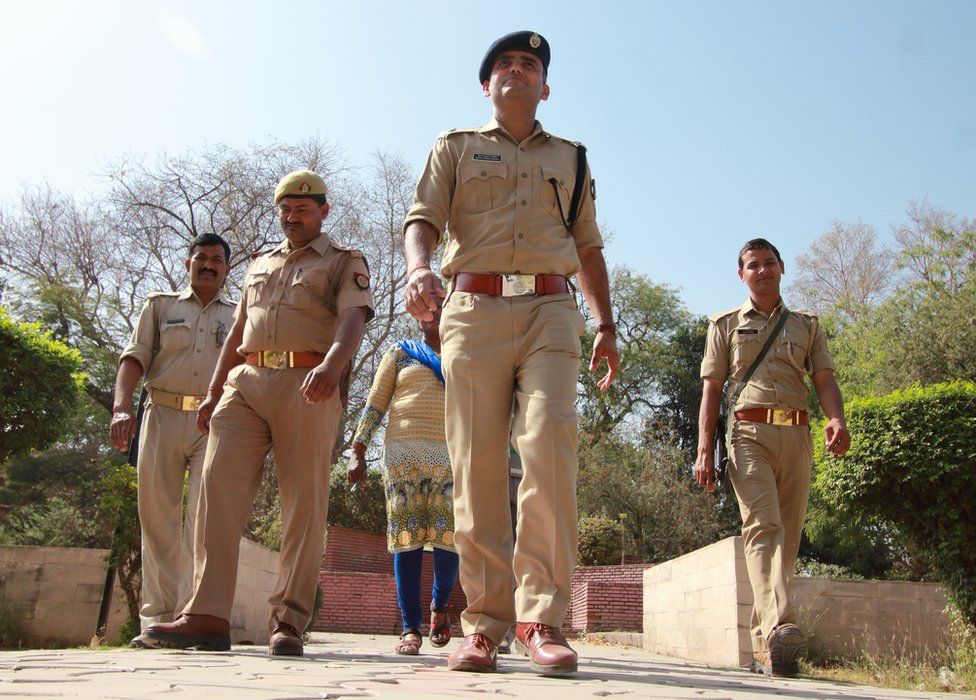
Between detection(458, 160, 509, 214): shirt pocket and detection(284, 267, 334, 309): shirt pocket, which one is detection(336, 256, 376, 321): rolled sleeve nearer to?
detection(284, 267, 334, 309): shirt pocket

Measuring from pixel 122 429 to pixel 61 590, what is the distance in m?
3.68

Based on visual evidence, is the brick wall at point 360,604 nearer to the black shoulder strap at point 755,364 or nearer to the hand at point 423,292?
the black shoulder strap at point 755,364

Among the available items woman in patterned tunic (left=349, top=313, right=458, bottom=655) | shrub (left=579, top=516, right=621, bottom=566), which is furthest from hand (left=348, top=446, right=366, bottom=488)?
shrub (left=579, top=516, right=621, bottom=566)

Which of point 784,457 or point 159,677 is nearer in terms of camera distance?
point 159,677

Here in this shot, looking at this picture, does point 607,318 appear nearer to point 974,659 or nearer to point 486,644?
point 486,644

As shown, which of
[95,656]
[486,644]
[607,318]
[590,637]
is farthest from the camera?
[590,637]

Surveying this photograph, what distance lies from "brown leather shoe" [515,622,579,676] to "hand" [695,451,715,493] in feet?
10.3

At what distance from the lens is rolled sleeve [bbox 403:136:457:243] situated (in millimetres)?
3996

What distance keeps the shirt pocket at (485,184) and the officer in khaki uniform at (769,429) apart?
2.72m

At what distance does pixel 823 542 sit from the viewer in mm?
25234

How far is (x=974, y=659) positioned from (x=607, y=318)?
4.91 meters

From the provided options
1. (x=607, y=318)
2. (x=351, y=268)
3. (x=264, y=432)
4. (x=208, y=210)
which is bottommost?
(x=264, y=432)

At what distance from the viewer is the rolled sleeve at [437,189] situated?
4.00 metres

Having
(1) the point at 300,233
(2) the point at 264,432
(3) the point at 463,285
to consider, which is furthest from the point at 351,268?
(3) the point at 463,285
